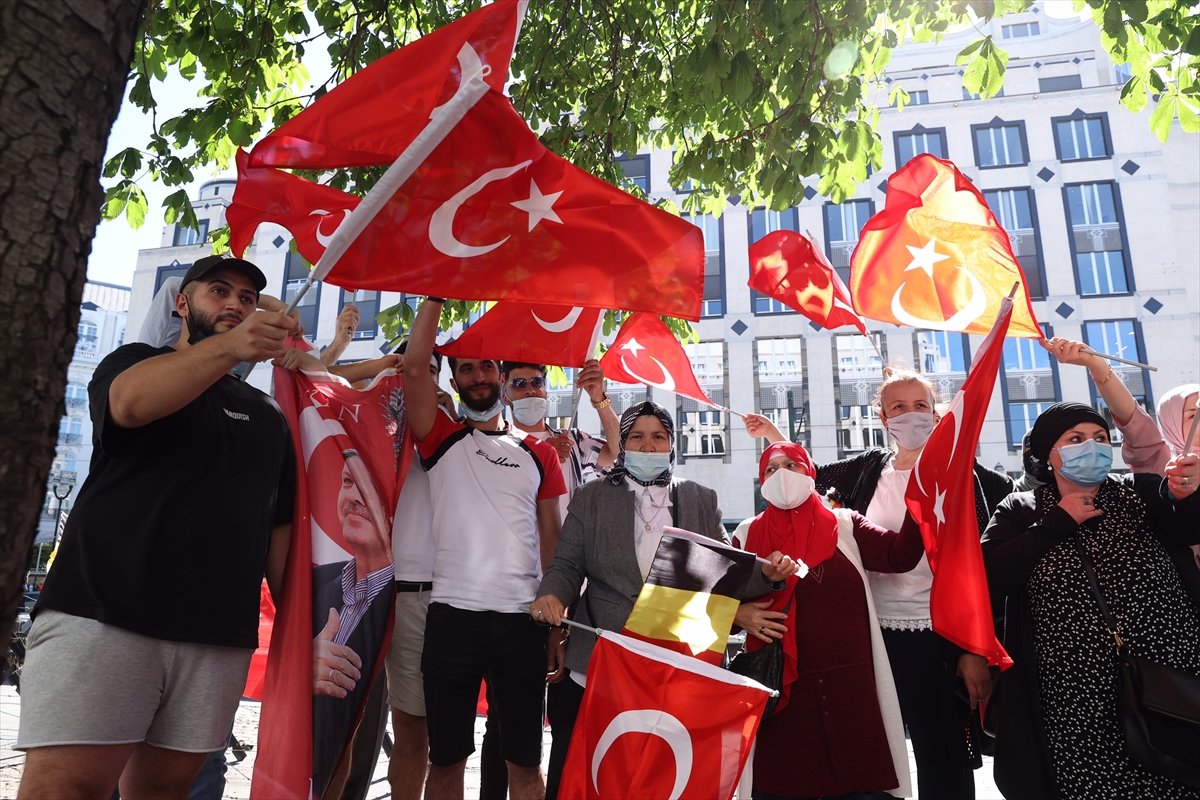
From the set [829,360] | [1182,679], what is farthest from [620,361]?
[829,360]

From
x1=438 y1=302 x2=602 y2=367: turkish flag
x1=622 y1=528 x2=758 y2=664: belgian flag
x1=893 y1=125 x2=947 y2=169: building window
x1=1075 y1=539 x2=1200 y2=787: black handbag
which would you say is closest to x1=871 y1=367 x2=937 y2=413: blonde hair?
x1=622 y1=528 x2=758 y2=664: belgian flag

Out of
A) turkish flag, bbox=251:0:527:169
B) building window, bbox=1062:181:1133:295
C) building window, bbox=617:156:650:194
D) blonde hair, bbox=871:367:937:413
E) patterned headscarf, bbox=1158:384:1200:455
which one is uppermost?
building window, bbox=617:156:650:194

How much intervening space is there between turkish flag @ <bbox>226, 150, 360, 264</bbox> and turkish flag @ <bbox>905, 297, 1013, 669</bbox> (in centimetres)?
284

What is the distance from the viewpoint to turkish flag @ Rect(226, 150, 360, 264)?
398 cm

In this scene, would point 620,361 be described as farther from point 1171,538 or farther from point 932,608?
point 1171,538

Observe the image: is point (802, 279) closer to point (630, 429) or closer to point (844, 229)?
point (630, 429)

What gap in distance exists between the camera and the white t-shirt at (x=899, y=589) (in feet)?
12.5

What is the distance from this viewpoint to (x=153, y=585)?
8.17 feet

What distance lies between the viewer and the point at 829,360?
24.9 m

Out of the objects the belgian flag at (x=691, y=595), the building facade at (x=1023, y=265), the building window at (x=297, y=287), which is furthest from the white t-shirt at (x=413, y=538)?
the building window at (x=297, y=287)

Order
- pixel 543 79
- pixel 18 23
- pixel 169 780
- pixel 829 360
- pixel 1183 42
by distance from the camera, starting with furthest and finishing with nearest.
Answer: pixel 829 360 → pixel 543 79 → pixel 1183 42 → pixel 169 780 → pixel 18 23

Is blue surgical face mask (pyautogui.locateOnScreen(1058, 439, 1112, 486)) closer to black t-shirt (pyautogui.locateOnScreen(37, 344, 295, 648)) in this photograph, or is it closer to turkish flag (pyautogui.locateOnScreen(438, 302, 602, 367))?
turkish flag (pyautogui.locateOnScreen(438, 302, 602, 367))

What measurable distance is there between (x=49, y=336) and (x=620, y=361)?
449 centimetres

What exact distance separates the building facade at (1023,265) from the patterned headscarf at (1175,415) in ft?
64.5
